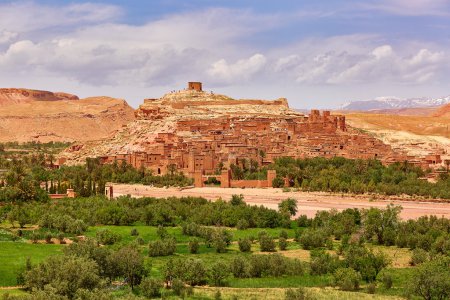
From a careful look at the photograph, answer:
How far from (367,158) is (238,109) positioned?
25359mm

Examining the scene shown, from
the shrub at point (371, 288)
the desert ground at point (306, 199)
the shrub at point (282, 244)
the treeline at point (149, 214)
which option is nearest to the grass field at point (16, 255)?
the treeline at point (149, 214)

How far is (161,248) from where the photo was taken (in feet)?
109

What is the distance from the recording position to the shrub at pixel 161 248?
33250 millimetres

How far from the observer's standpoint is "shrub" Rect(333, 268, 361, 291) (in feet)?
87.8

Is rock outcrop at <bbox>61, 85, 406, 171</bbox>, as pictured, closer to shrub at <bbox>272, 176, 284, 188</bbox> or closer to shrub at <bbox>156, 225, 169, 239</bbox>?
shrub at <bbox>272, 176, 284, 188</bbox>

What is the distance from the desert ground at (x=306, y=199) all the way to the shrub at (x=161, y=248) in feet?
47.4

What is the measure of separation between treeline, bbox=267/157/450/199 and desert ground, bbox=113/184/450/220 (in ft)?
4.38

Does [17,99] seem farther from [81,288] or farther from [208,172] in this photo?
[81,288]

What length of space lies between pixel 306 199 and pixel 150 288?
29.6 meters

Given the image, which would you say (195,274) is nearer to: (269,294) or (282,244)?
(269,294)

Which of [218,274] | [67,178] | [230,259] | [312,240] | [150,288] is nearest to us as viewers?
[150,288]

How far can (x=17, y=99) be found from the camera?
610 feet

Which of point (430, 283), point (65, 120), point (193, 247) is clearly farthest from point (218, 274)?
point (65, 120)

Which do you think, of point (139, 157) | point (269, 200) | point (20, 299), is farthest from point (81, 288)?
point (139, 157)
